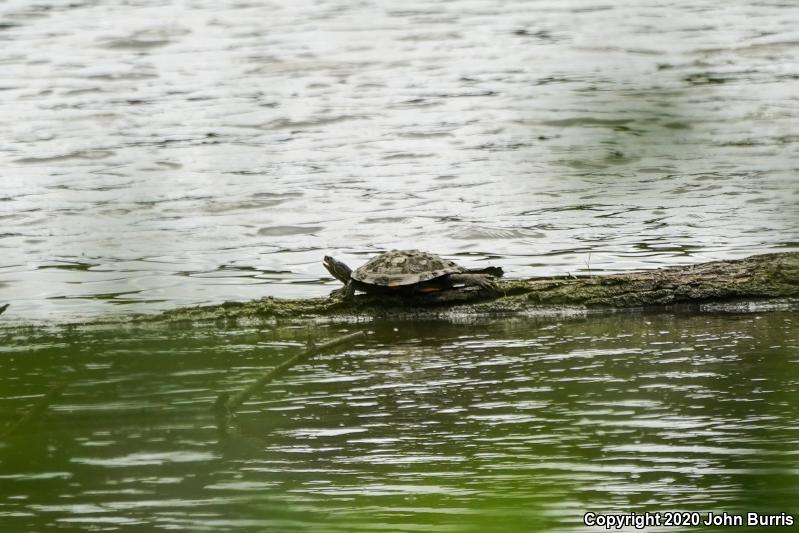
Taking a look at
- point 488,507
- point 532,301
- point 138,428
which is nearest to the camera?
point 488,507

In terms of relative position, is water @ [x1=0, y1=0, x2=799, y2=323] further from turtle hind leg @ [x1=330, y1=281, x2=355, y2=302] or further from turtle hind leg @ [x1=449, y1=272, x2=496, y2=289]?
turtle hind leg @ [x1=449, y1=272, x2=496, y2=289]

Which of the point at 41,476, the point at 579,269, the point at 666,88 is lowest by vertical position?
the point at 579,269

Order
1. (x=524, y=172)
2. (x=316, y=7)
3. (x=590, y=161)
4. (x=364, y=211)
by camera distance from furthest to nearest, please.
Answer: (x=364, y=211)
(x=316, y=7)
(x=524, y=172)
(x=590, y=161)

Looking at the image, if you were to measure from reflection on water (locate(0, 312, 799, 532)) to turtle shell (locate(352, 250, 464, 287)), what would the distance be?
22 cm

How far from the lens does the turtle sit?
5906 millimetres

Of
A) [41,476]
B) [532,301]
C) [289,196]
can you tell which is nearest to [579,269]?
[532,301]

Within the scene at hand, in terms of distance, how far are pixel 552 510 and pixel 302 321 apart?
4.93 m

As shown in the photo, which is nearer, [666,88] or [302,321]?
[666,88]

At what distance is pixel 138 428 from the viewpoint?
1807 millimetres

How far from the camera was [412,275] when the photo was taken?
5.91 metres

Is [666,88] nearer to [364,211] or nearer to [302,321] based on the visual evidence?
[302,321]

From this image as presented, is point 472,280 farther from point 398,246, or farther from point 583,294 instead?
point 398,246

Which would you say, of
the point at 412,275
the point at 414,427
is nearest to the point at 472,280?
the point at 412,275

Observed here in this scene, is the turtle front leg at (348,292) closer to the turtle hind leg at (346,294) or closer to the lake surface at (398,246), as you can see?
the turtle hind leg at (346,294)
